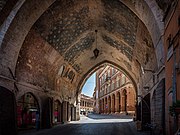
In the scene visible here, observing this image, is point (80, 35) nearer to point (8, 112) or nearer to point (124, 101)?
point (8, 112)

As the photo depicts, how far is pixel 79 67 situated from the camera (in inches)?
928

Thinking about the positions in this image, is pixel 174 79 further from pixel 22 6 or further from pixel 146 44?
pixel 22 6

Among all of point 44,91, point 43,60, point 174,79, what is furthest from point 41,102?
point 174,79

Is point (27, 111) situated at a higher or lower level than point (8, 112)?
lower

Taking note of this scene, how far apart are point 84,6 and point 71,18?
1080 millimetres

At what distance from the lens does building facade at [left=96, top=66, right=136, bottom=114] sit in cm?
3681

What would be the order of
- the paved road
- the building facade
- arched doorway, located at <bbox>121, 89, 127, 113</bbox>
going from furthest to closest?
arched doorway, located at <bbox>121, 89, 127, 113</bbox>, the building facade, the paved road

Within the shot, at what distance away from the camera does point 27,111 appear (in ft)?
54.2

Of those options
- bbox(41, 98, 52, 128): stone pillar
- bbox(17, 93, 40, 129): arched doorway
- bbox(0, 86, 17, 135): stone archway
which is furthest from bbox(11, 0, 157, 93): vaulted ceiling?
bbox(41, 98, 52, 128): stone pillar

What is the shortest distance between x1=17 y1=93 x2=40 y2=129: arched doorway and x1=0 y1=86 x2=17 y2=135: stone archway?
2.74m

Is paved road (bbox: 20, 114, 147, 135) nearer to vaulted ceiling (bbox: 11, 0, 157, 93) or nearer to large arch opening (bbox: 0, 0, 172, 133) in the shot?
large arch opening (bbox: 0, 0, 172, 133)

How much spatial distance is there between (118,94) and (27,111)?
27.8 metres

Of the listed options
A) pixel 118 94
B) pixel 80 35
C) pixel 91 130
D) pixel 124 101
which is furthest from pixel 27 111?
pixel 118 94

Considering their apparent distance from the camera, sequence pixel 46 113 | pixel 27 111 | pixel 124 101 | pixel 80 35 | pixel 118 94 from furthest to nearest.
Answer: pixel 118 94, pixel 124 101, pixel 80 35, pixel 46 113, pixel 27 111
